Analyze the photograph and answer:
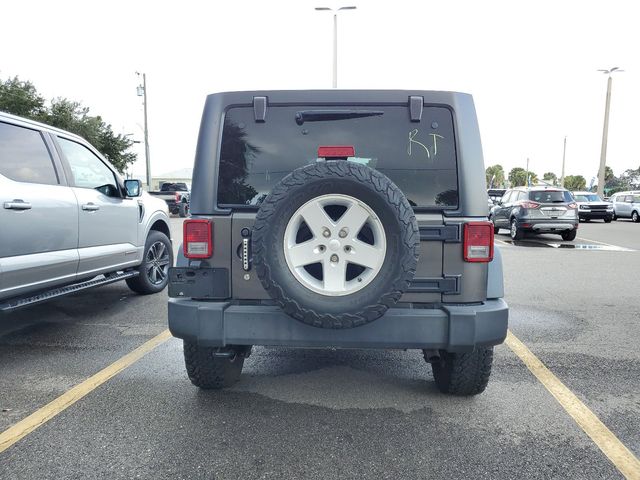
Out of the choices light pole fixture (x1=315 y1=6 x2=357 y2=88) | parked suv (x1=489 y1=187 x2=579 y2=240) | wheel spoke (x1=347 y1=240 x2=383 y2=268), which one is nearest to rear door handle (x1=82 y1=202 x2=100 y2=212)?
wheel spoke (x1=347 y1=240 x2=383 y2=268)

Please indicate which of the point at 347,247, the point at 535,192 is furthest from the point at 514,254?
the point at 347,247

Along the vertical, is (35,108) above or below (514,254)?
above

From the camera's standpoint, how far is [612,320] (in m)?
5.46

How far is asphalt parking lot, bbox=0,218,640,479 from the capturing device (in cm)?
249

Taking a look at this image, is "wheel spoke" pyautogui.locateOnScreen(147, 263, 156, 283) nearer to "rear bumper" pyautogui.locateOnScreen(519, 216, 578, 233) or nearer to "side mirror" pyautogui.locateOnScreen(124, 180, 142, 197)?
"side mirror" pyautogui.locateOnScreen(124, 180, 142, 197)

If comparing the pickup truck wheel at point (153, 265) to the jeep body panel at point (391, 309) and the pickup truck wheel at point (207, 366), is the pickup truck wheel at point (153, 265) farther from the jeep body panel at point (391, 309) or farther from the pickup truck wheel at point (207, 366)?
the jeep body panel at point (391, 309)

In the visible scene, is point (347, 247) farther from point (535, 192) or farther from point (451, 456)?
point (535, 192)

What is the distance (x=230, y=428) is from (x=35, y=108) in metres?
39.0

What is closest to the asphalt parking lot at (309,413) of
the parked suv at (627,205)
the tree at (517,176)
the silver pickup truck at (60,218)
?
the silver pickup truck at (60,218)

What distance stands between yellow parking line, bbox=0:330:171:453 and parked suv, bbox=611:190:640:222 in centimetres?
2803

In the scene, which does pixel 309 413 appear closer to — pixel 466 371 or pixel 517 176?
pixel 466 371

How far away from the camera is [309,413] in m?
3.08

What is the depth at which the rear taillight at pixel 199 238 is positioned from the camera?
Answer: 9.53 ft

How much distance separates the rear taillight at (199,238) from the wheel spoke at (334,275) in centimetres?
73
